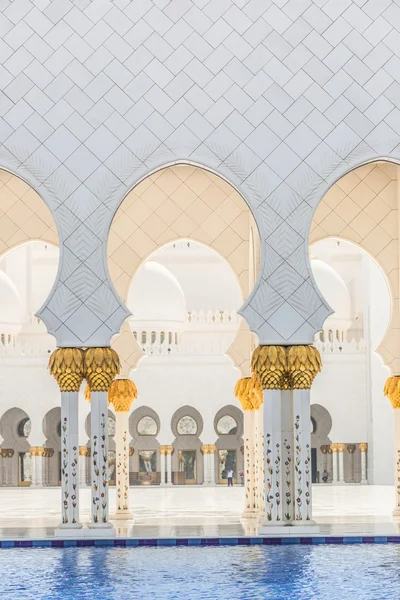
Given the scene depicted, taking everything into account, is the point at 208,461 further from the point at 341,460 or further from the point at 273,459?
the point at 273,459

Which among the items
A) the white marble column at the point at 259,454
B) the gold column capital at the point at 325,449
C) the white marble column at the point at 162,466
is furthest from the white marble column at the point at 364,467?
the white marble column at the point at 259,454

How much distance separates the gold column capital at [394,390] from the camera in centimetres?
1148

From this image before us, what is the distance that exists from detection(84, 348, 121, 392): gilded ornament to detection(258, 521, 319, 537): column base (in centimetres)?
182

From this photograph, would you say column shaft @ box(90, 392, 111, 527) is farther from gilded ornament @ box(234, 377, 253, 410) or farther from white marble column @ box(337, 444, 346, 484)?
white marble column @ box(337, 444, 346, 484)

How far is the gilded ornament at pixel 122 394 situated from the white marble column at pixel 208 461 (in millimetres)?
11582

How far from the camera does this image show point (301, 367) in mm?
9000

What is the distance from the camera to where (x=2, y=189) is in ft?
38.9

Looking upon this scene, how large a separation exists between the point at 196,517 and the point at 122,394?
1671 mm

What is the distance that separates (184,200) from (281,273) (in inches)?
125

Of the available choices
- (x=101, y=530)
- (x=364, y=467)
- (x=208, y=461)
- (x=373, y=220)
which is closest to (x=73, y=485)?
(x=101, y=530)

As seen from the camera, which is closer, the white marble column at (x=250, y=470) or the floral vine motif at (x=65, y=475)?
the floral vine motif at (x=65, y=475)

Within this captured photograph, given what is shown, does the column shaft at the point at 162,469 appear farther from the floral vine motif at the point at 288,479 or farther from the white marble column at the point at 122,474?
the floral vine motif at the point at 288,479

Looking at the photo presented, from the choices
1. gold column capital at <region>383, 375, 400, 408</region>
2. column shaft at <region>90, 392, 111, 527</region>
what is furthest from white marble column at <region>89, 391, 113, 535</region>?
gold column capital at <region>383, 375, 400, 408</region>

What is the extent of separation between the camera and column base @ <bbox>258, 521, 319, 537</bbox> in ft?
28.9
